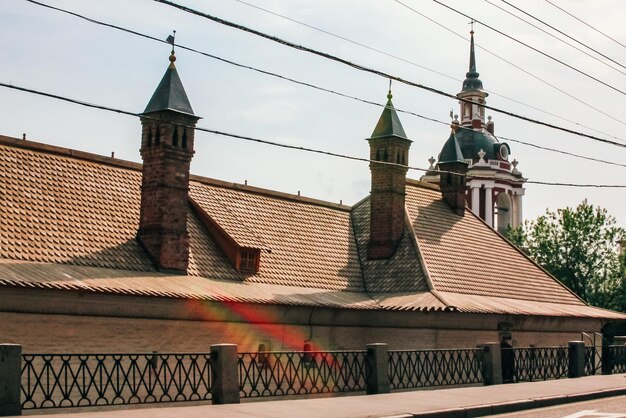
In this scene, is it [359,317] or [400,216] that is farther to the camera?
[400,216]

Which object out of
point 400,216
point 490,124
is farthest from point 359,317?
point 490,124

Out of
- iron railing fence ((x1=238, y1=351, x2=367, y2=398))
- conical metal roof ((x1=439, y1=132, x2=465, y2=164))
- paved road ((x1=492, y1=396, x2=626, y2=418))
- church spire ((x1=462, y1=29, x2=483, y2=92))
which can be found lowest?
paved road ((x1=492, y1=396, x2=626, y2=418))

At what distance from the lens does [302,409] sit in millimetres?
17047

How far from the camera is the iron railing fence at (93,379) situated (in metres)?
16.6

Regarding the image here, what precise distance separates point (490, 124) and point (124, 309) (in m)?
65.0

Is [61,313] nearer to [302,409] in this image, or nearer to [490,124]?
[302,409]

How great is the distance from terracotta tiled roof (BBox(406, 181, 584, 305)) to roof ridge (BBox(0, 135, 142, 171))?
11.3m

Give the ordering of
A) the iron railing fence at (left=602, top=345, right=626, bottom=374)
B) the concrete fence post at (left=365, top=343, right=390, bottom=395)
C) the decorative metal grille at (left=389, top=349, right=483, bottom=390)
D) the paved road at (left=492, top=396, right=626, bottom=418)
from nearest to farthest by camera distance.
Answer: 1. the paved road at (left=492, top=396, right=626, bottom=418)
2. the concrete fence post at (left=365, top=343, right=390, bottom=395)
3. the decorative metal grille at (left=389, top=349, right=483, bottom=390)
4. the iron railing fence at (left=602, top=345, right=626, bottom=374)

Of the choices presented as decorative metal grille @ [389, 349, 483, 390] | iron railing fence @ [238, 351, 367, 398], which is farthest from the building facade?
decorative metal grille @ [389, 349, 483, 390]

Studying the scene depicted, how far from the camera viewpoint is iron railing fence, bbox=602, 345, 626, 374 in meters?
30.5

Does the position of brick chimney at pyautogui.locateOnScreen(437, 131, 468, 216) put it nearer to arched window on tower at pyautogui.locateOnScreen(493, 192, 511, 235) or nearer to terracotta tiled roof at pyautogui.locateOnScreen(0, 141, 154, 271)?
terracotta tiled roof at pyautogui.locateOnScreen(0, 141, 154, 271)

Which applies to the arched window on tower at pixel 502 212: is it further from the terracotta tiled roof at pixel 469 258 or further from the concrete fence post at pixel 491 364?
the concrete fence post at pixel 491 364

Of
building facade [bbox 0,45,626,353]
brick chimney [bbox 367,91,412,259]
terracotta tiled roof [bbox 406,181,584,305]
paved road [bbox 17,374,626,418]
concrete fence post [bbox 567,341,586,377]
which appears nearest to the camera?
paved road [bbox 17,374,626,418]

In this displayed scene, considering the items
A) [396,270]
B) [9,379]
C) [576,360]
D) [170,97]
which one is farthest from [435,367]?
[9,379]
